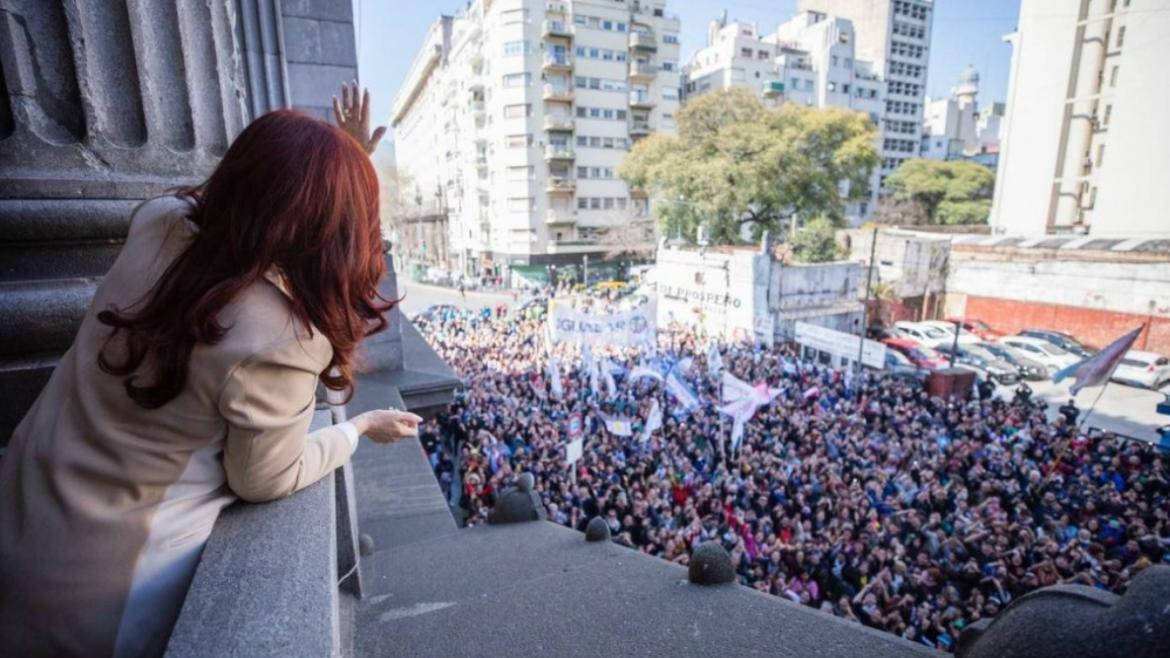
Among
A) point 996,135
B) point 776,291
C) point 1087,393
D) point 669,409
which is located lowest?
point 1087,393

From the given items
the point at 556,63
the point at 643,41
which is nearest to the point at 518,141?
the point at 556,63

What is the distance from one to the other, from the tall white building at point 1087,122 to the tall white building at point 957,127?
44.3 metres

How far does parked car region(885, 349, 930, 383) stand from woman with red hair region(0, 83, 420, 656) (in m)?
20.1

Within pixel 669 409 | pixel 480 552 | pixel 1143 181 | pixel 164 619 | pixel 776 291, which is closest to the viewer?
pixel 164 619

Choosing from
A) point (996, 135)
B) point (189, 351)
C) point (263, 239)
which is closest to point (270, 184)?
point (263, 239)

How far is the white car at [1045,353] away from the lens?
22.0 meters

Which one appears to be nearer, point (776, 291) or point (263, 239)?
point (263, 239)

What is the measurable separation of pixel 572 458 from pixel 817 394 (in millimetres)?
7777

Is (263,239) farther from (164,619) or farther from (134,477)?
(164,619)

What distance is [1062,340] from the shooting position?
80.3 ft

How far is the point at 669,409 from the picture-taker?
1413 centimetres

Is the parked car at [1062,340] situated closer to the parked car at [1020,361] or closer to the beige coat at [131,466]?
the parked car at [1020,361]

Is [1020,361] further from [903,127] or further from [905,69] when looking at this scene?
[905,69]

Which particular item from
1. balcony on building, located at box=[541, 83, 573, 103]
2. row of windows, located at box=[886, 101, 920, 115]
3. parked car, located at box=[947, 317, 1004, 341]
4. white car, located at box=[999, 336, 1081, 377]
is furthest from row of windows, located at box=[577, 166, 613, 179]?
row of windows, located at box=[886, 101, 920, 115]
